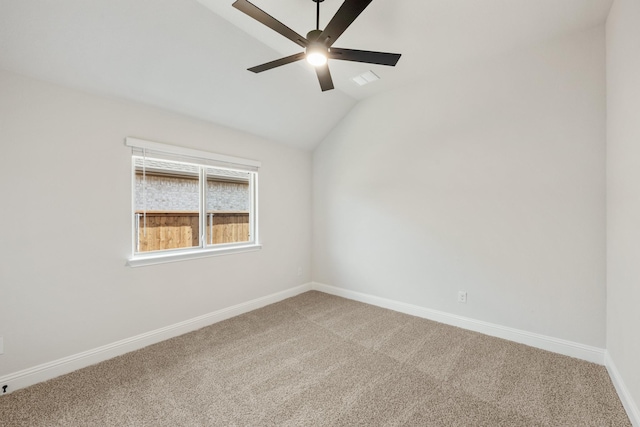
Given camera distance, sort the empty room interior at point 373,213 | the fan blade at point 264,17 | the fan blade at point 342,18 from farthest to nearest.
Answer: the empty room interior at point 373,213 < the fan blade at point 264,17 < the fan blade at point 342,18

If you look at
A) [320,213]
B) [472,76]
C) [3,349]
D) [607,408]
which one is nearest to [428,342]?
[607,408]

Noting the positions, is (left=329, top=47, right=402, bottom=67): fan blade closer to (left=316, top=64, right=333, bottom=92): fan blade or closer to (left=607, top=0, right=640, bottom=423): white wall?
(left=316, top=64, right=333, bottom=92): fan blade

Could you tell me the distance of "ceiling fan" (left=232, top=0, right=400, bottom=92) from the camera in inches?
59.0

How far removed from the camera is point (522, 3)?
199 centimetres

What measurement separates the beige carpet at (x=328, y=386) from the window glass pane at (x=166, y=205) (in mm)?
994

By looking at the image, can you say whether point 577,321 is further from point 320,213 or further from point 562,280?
point 320,213

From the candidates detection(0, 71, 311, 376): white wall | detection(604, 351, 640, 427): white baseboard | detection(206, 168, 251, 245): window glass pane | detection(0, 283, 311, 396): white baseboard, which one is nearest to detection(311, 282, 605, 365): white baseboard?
detection(604, 351, 640, 427): white baseboard

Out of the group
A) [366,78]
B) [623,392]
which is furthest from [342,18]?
[623,392]

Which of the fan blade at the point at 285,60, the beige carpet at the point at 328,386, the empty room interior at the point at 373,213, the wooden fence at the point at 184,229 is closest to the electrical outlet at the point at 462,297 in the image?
the empty room interior at the point at 373,213

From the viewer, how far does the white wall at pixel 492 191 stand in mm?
2279

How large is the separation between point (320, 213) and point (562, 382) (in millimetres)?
3070

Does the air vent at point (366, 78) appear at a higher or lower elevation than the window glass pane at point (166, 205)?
higher

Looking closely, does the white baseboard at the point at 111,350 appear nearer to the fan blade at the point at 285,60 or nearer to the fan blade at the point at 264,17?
the fan blade at the point at 285,60

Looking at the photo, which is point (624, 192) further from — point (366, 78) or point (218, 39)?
point (218, 39)
